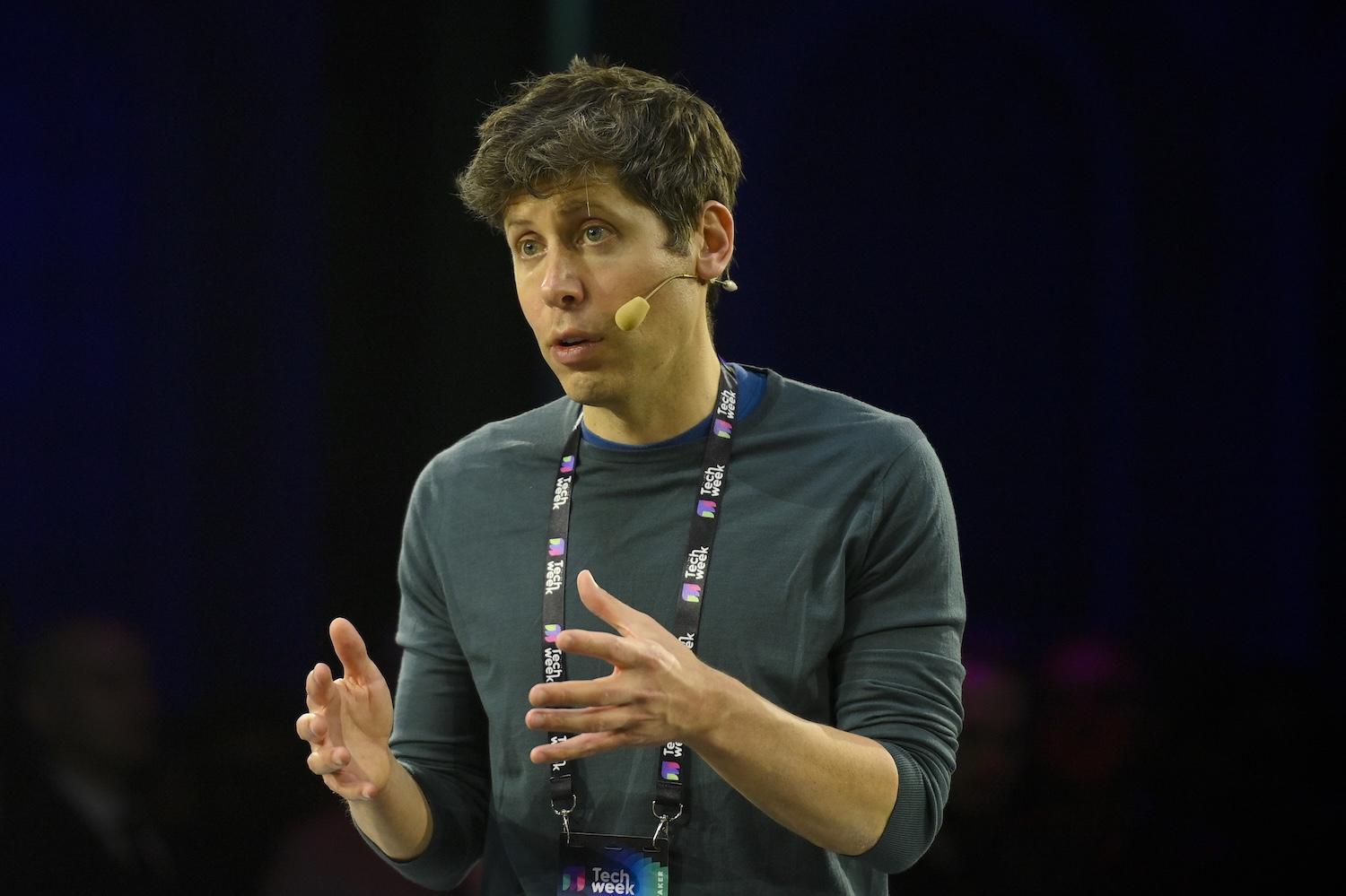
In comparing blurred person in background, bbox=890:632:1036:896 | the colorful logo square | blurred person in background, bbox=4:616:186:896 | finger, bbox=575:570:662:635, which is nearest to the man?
the colorful logo square

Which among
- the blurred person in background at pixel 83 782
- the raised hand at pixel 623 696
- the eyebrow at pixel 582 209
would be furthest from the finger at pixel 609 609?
the blurred person in background at pixel 83 782

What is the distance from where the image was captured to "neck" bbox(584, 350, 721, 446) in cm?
179

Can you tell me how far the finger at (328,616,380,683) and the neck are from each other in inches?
17.3

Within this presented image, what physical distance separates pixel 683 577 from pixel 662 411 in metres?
0.23

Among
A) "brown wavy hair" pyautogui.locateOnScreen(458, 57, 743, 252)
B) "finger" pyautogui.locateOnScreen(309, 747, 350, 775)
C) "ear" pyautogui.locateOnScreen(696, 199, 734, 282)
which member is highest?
"brown wavy hair" pyautogui.locateOnScreen(458, 57, 743, 252)

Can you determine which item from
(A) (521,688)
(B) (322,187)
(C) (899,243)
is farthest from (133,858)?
(C) (899,243)

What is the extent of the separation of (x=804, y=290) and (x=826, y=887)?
2044 mm

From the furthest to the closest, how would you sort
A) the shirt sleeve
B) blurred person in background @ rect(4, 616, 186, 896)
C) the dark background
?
the dark background < blurred person in background @ rect(4, 616, 186, 896) < the shirt sleeve

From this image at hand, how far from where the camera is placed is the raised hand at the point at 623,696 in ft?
4.29

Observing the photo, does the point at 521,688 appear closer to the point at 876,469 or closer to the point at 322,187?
the point at 876,469

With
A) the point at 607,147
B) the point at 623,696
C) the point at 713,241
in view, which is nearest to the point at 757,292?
the point at 713,241

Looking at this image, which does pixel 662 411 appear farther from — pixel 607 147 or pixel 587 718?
pixel 587 718

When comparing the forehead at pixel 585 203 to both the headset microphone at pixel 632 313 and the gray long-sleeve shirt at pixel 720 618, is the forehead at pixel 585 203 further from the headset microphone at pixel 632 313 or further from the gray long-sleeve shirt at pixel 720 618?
the gray long-sleeve shirt at pixel 720 618

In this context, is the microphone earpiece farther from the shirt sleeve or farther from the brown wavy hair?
the shirt sleeve
